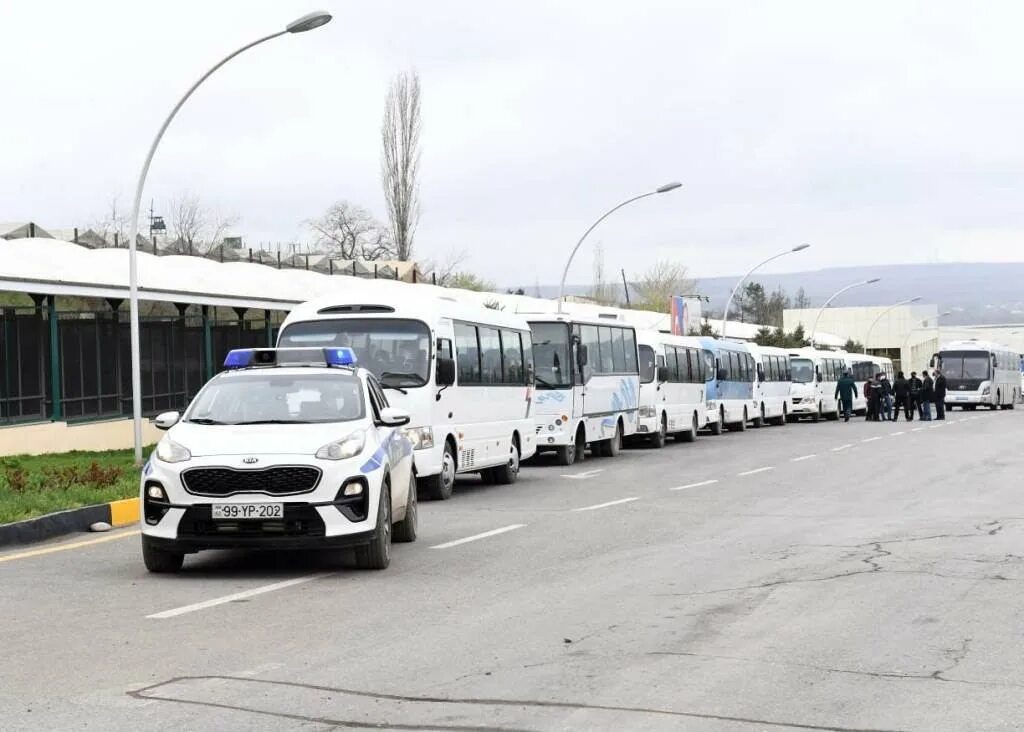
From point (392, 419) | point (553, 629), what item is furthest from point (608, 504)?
point (553, 629)

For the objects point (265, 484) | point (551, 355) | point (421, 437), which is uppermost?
point (551, 355)

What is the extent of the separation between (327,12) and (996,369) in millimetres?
61374

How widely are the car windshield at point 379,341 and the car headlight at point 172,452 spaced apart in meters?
7.85

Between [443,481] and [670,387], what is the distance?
21.0 metres

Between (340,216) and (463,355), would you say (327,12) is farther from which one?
(340,216)

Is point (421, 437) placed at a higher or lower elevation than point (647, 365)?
lower

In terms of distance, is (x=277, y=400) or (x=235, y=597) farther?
(x=277, y=400)

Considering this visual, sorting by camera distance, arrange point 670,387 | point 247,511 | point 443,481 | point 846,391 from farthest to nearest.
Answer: point 846,391 → point 670,387 → point 443,481 → point 247,511

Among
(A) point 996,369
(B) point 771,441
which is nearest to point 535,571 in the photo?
(B) point 771,441

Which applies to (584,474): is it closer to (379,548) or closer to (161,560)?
(379,548)

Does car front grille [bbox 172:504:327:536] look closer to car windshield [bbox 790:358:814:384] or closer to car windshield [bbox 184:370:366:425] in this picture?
car windshield [bbox 184:370:366:425]

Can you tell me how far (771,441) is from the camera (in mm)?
41344

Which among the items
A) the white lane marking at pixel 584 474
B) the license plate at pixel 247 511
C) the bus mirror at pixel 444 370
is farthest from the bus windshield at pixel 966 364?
the license plate at pixel 247 511

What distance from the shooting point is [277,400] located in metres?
13.4
